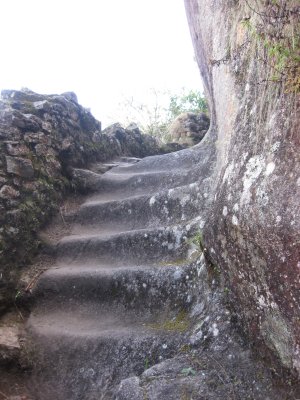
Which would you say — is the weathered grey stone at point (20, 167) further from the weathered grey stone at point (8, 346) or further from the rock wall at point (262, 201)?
the rock wall at point (262, 201)

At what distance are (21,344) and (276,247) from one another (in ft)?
9.83

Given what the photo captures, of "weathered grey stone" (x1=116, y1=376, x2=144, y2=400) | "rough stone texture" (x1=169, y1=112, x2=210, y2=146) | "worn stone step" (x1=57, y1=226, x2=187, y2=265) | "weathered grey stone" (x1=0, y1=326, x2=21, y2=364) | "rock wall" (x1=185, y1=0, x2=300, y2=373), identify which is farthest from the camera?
"rough stone texture" (x1=169, y1=112, x2=210, y2=146)

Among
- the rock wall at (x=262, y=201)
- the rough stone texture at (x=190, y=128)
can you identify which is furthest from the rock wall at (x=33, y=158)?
the rough stone texture at (x=190, y=128)

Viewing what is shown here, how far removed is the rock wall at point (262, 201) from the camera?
2.26 meters

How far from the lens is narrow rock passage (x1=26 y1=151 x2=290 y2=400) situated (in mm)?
2705

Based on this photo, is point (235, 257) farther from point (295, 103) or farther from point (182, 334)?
point (295, 103)

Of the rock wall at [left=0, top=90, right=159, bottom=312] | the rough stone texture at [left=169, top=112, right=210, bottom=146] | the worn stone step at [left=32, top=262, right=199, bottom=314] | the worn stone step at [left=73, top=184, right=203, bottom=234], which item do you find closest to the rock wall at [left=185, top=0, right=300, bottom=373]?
the worn stone step at [left=32, top=262, right=199, bottom=314]

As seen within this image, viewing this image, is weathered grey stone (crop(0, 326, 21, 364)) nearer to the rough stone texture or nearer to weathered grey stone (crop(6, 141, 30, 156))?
weathered grey stone (crop(6, 141, 30, 156))

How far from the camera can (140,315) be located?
3920 mm

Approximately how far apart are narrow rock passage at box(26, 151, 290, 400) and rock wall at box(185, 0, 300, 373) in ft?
1.15

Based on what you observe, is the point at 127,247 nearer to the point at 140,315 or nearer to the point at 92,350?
the point at 140,315

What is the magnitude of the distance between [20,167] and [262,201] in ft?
13.2

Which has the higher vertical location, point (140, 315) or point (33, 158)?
point (33, 158)

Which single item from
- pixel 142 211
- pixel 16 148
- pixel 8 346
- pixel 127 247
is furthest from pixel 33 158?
pixel 8 346
